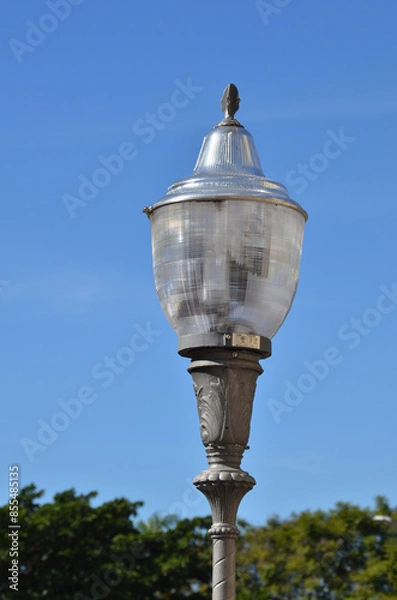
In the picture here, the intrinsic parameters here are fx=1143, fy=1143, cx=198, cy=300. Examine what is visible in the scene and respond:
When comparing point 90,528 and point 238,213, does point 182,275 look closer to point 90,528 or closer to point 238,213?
point 238,213

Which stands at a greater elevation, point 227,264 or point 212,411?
point 227,264

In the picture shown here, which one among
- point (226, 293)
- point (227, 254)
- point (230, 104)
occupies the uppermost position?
point (230, 104)

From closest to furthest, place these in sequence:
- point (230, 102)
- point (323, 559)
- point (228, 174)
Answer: point (228, 174), point (230, 102), point (323, 559)

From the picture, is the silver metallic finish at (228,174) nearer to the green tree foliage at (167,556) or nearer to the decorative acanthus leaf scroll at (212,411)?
the decorative acanthus leaf scroll at (212,411)

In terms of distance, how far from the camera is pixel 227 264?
471 cm

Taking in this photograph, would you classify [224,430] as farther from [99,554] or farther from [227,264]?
[99,554]

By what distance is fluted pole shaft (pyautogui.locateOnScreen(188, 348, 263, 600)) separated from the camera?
4.58 meters

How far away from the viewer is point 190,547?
34906mm

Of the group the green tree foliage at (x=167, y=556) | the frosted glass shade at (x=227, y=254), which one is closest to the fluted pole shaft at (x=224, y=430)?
the frosted glass shade at (x=227, y=254)

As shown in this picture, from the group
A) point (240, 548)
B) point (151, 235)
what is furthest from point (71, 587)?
point (151, 235)

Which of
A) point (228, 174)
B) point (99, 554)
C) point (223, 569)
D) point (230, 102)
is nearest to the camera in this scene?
point (223, 569)

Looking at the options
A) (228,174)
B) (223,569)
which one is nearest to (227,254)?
(228,174)

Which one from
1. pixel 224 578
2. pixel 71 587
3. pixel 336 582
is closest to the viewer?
pixel 224 578

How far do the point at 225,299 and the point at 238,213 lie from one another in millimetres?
361
